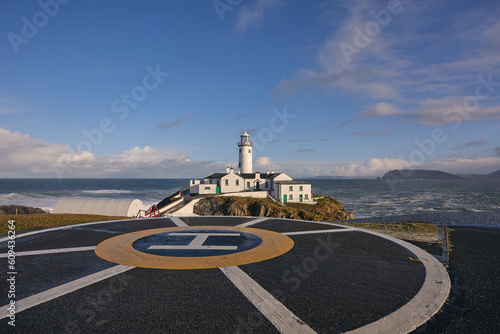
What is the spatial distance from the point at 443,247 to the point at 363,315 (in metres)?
7.09

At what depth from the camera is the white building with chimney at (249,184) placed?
5297 centimetres

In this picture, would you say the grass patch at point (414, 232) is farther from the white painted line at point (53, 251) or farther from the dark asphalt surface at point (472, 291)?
the white painted line at point (53, 251)

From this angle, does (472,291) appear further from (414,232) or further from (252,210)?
(252,210)

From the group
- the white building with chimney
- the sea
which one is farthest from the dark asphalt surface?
the white building with chimney

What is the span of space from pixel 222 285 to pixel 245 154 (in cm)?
5743

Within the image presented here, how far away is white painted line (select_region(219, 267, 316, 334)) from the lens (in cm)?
447

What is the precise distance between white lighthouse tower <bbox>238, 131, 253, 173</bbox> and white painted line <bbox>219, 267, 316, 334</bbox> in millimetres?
56164

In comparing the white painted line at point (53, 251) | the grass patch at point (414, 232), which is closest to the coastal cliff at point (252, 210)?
the grass patch at point (414, 232)

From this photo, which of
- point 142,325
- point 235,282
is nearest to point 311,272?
point 235,282

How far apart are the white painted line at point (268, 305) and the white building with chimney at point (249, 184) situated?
149 ft

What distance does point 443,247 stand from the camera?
982cm

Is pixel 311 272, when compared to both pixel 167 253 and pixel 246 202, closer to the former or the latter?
pixel 167 253

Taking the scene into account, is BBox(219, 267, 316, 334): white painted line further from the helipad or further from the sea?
the sea

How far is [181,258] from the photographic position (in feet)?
26.8
